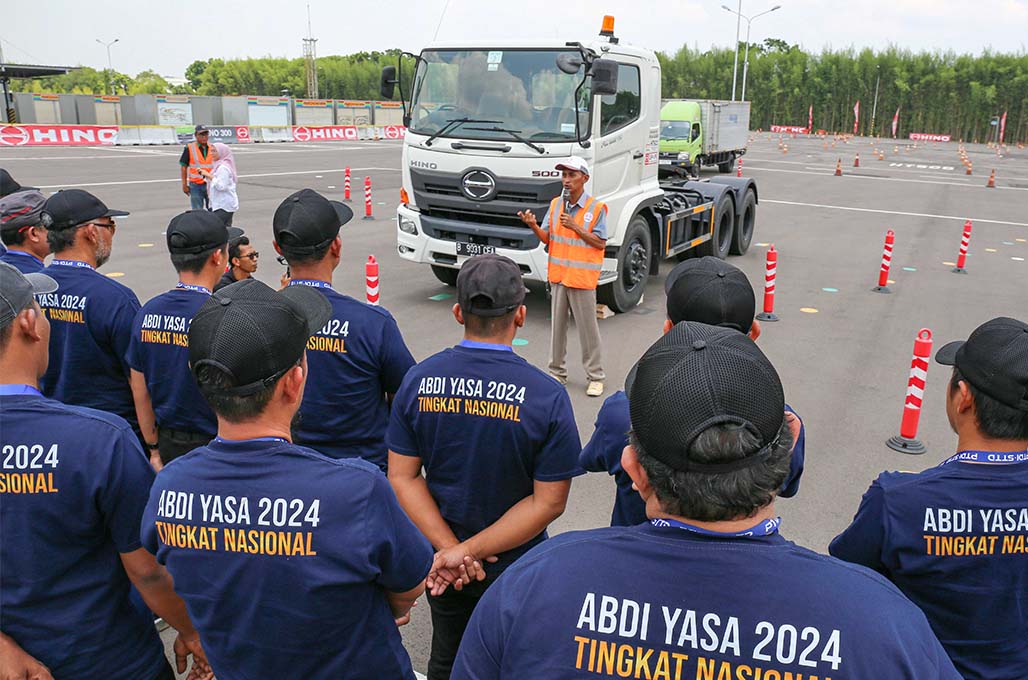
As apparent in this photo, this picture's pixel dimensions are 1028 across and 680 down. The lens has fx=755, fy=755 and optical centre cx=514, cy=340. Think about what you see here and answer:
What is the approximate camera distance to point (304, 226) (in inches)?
140

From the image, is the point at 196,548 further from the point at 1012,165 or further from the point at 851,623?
the point at 1012,165

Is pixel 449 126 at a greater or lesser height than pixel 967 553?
greater

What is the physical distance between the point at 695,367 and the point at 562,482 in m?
1.51

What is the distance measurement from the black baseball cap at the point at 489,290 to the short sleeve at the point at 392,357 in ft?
1.72

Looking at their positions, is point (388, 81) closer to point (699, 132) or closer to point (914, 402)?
point (914, 402)

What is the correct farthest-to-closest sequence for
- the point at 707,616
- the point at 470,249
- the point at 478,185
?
the point at 470,249
the point at 478,185
the point at 707,616

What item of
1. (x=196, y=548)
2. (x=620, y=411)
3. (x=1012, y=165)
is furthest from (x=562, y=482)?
(x=1012, y=165)

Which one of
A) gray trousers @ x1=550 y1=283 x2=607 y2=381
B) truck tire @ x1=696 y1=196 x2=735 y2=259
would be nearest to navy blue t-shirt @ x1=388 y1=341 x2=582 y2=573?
gray trousers @ x1=550 y1=283 x2=607 y2=381

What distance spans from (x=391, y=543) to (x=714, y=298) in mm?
1677

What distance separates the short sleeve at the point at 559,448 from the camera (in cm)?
277

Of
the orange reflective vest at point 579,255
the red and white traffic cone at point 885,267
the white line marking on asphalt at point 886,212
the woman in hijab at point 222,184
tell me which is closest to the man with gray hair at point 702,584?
the orange reflective vest at point 579,255

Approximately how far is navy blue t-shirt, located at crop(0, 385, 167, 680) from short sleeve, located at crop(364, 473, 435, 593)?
748 mm

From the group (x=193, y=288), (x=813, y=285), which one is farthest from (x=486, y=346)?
(x=813, y=285)

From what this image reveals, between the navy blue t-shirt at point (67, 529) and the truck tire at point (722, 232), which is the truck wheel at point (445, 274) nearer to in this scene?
the truck tire at point (722, 232)
